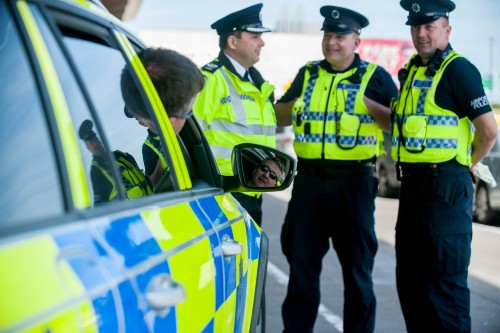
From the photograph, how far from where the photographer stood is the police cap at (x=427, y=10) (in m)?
5.18

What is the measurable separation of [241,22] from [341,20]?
665mm

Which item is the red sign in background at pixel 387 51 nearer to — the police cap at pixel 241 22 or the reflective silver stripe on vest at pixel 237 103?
the police cap at pixel 241 22

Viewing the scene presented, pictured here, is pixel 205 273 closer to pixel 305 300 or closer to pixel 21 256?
pixel 21 256

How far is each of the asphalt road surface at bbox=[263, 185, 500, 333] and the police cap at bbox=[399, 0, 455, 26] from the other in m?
2.15

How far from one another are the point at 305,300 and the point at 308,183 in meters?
0.68

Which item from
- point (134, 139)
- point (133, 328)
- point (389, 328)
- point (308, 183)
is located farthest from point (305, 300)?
point (133, 328)

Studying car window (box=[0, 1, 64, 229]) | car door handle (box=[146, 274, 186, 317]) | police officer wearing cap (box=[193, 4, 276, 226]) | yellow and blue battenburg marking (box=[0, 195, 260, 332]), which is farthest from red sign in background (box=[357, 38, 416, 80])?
car window (box=[0, 1, 64, 229])

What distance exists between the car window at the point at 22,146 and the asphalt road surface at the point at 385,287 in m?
4.63

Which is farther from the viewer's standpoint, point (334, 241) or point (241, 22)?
point (334, 241)

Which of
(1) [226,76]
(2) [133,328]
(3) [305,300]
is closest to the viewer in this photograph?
(2) [133,328]

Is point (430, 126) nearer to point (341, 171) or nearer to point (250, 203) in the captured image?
point (341, 171)

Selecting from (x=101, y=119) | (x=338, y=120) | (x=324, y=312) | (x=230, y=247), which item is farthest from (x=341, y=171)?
(x=101, y=119)

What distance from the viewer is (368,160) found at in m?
5.54

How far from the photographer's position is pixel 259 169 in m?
3.51
